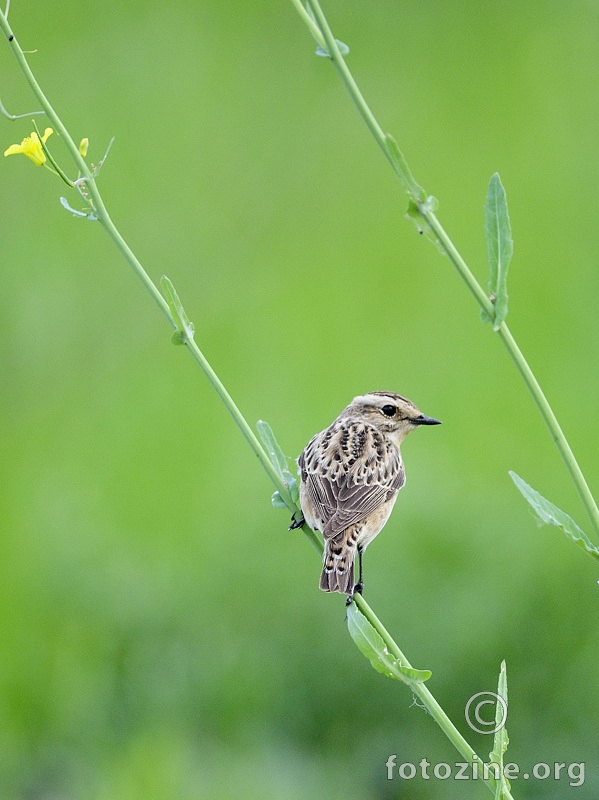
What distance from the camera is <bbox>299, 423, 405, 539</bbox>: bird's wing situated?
3553mm

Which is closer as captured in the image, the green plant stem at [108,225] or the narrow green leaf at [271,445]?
the green plant stem at [108,225]

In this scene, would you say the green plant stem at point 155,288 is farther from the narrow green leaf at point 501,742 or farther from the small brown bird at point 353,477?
the small brown bird at point 353,477

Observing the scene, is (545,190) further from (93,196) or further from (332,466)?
(93,196)

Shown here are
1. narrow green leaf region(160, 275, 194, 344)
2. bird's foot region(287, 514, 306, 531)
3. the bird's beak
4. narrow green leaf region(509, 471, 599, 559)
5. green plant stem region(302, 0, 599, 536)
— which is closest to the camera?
green plant stem region(302, 0, 599, 536)

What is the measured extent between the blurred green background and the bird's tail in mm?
1975

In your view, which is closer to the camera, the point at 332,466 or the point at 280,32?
the point at 332,466

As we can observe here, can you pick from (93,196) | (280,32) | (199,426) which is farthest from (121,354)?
(93,196)

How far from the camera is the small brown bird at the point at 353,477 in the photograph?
3441 mm

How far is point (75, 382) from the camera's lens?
337 inches

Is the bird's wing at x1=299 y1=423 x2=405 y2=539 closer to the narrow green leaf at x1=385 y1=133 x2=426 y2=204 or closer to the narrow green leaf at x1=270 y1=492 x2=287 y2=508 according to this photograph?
the narrow green leaf at x1=270 y1=492 x2=287 y2=508

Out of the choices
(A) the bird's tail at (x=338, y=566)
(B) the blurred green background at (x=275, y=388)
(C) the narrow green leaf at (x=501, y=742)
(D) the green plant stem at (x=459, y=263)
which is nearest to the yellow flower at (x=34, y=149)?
(D) the green plant stem at (x=459, y=263)

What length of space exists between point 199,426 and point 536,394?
19.5 ft

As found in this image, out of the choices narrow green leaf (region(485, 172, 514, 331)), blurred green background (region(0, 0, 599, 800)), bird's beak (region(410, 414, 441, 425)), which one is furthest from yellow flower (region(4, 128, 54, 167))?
blurred green background (region(0, 0, 599, 800))

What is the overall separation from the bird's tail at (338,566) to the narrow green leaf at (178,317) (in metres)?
0.82
